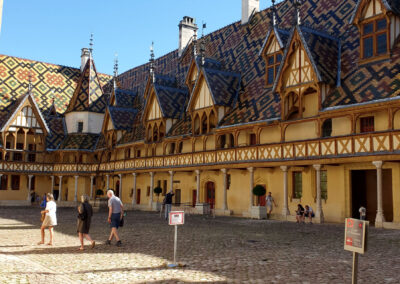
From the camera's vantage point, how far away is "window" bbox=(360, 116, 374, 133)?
749 inches

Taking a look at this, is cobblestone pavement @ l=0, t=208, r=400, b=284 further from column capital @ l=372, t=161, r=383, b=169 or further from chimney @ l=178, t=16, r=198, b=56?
chimney @ l=178, t=16, r=198, b=56

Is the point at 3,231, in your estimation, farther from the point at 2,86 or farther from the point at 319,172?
the point at 2,86

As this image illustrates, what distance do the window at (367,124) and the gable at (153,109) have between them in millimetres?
15894

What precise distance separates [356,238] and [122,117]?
3432 centimetres

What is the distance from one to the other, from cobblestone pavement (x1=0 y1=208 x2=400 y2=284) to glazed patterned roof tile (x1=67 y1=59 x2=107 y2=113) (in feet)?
103

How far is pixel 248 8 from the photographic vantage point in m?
32.7

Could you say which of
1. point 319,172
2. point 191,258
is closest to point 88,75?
point 319,172

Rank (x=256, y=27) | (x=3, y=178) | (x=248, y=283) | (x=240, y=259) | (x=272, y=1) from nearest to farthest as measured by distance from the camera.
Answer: (x=248, y=283), (x=240, y=259), (x=272, y=1), (x=256, y=27), (x=3, y=178)

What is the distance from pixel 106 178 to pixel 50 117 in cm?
993

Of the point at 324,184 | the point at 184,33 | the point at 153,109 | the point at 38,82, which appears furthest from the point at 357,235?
the point at 38,82

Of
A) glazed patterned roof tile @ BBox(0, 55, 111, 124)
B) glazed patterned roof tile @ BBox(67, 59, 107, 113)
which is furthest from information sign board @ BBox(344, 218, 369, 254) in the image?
glazed patterned roof tile @ BBox(0, 55, 111, 124)

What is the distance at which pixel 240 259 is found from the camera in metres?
9.30

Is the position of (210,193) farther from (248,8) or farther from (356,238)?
(356,238)

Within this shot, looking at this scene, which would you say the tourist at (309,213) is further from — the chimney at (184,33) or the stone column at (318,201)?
the chimney at (184,33)
